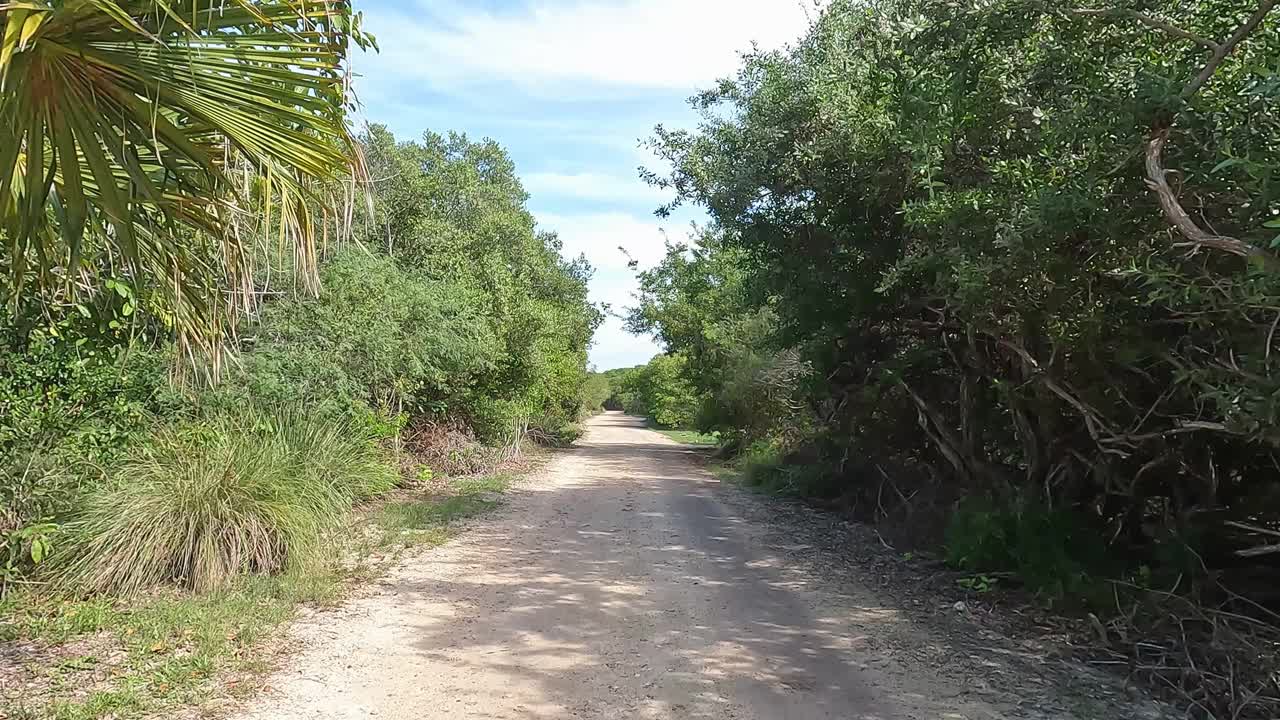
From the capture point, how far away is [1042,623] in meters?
6.12

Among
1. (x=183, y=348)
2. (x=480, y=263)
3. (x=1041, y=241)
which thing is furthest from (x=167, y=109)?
(x=480, y=263)

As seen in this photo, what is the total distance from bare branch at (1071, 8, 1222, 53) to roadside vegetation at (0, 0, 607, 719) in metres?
4.35

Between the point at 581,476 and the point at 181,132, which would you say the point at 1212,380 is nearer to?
the point at 181,132

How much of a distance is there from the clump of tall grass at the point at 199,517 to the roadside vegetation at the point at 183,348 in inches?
0.7

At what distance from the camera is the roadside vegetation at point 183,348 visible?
2.95 m

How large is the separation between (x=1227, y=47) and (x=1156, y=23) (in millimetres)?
540

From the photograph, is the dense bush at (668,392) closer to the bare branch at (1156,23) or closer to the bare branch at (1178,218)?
the bare branch at (1156,23)

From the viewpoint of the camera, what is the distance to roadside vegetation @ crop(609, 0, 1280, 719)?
14.6 ft

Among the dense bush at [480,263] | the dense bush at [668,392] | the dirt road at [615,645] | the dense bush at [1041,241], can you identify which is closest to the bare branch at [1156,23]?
the dense bush at [1041,241]

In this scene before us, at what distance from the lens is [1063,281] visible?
5.59 metres

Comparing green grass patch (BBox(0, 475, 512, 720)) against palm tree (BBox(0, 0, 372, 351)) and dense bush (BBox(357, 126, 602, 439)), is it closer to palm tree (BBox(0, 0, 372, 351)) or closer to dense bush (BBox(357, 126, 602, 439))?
palm tree (BBox(0, 0, 372, 351))

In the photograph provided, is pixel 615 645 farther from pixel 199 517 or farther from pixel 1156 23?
pixel 1156 23

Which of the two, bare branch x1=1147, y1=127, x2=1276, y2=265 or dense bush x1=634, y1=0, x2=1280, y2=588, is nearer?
bare branch x1=1147, y1=127, x2=1276, y2=265

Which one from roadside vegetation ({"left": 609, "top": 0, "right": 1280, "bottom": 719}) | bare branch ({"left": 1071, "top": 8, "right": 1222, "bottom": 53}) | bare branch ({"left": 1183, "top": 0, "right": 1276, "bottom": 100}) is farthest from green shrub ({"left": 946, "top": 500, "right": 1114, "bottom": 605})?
bare branch ({"left": 1071, "top": 8, "right": 1222, "bottom": 53})
